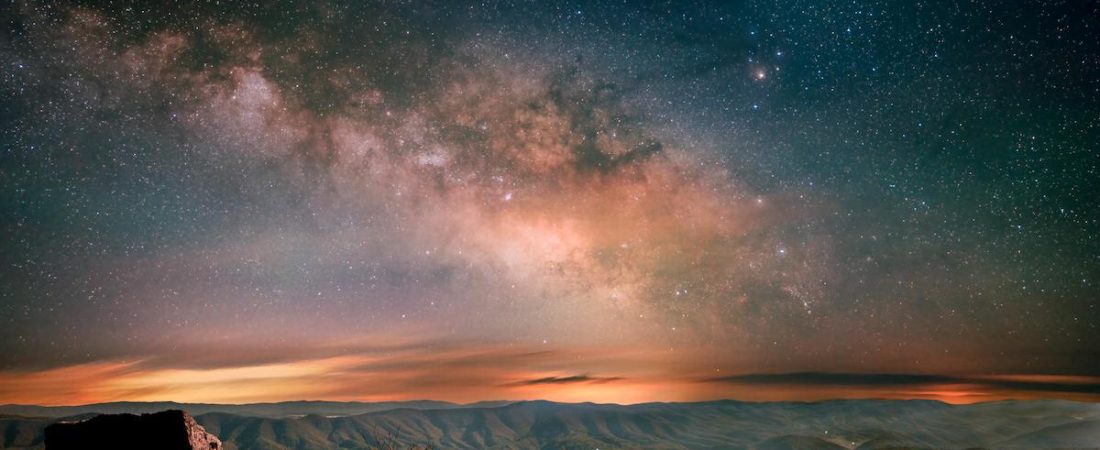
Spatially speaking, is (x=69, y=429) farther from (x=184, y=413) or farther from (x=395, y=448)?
(x=395, y=448)

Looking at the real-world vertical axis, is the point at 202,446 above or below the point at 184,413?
below

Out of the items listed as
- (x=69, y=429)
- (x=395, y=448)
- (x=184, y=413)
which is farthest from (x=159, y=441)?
(x=395, y=448)

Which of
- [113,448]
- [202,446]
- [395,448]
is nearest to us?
[395,448]

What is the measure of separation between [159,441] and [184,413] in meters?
0.63

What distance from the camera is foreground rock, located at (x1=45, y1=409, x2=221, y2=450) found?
1073cm

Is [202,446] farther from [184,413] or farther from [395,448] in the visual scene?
[395,448]

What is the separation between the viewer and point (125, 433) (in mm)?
10789

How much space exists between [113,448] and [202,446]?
1516 mm

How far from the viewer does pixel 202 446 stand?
456 inches

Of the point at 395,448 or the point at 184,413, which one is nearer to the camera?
the point at 395,448

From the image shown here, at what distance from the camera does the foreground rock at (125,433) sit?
10.7 meters

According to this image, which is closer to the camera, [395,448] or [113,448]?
[395,448]

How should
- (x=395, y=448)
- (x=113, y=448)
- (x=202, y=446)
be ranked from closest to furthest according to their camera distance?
(x=395, y=448)
(x=113, y=448)
(x=202, y=446)

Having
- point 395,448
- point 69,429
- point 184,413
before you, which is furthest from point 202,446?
point 395,448
